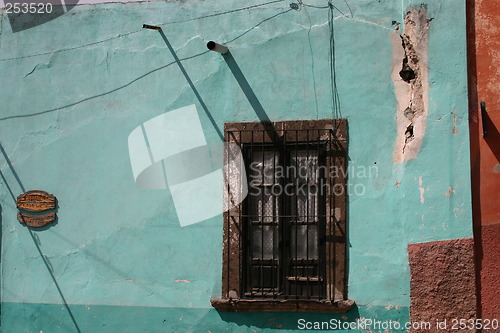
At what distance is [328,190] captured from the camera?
5.31 meters

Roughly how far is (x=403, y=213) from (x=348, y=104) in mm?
1019

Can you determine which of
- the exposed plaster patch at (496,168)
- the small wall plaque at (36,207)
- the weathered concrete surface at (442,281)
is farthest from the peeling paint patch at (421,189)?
the small wall plaque at (36,207)

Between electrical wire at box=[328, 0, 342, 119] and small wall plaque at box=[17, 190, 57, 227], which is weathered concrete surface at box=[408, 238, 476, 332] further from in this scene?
small wall plaque at box=[17, 190, 57, 227]

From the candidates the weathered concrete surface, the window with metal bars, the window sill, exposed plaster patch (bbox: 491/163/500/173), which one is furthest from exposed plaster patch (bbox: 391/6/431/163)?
the window sill

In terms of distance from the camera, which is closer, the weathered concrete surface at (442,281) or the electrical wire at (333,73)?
the weathered concrete surface at (442,281)

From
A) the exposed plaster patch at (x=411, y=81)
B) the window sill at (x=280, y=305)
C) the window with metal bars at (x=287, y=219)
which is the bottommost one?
the window sill at (x=280, y=305)

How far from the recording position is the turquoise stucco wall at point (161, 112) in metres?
5.14

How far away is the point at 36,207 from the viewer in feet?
19.1

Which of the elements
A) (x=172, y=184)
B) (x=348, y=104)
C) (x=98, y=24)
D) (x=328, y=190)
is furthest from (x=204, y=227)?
(x=98, y=24)

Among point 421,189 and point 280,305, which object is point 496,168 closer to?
point 421,189

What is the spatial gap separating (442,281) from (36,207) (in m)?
3.64

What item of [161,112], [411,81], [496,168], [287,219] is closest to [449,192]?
Result: [496,168]

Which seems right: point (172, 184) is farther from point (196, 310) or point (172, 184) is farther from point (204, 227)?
point (196, 310)

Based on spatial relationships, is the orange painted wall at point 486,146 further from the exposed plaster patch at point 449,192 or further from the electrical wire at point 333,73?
the electrical wire at point 333,73
